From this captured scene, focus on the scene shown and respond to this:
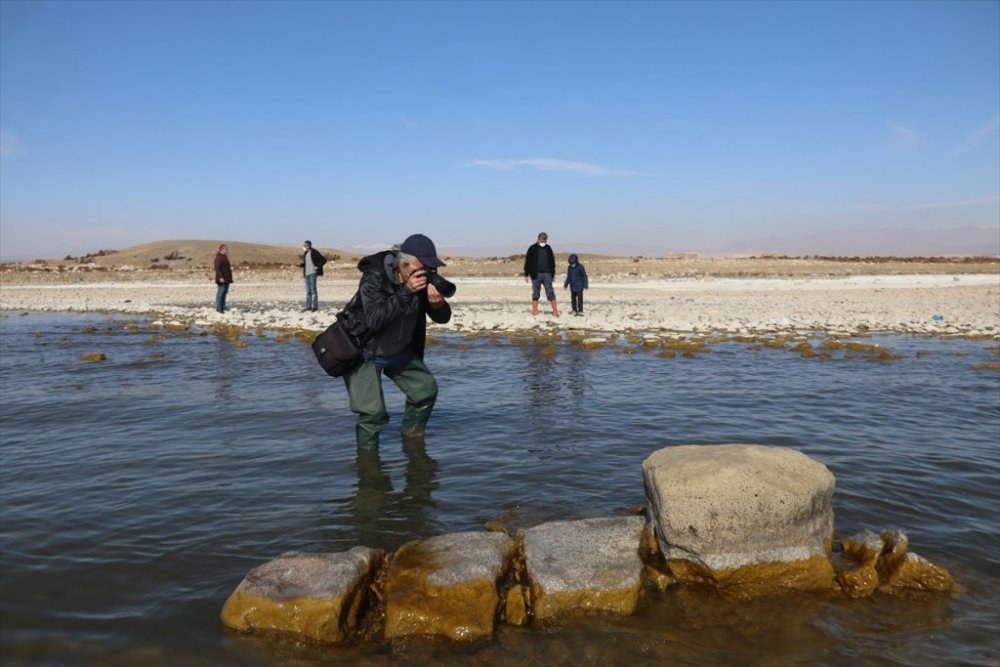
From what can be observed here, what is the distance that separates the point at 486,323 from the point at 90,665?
613 inches

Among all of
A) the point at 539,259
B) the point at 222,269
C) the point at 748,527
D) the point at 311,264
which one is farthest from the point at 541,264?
the point at 748,527

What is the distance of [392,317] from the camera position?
6395mm

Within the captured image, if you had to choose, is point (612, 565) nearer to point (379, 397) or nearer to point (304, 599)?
point (304, 599)

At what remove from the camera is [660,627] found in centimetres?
413

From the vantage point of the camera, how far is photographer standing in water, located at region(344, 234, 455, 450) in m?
6.39

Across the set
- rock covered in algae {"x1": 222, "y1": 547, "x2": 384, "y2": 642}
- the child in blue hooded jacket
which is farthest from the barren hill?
rock covered in algae {"x1": 222, "y1": 547, "x2": 384, "y2": 642}

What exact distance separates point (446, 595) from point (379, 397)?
124 inches

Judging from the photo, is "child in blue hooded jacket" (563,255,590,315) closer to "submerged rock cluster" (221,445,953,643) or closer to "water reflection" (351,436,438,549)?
"water reflection" (351,436,438,549)

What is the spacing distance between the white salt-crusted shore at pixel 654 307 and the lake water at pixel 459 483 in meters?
4.95

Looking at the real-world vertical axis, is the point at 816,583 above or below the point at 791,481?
below

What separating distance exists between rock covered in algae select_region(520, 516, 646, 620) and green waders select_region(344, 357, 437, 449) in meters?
2.69

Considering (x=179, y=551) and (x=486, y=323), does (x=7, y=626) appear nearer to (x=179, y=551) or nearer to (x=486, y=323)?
(x=179, y=551)

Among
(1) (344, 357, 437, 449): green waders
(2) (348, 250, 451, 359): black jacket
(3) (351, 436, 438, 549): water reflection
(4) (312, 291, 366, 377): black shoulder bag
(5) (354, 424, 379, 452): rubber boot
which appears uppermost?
(2) (348, 250, 451, 359): black jacket

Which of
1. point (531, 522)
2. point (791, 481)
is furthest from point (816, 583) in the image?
point (531, 522)
